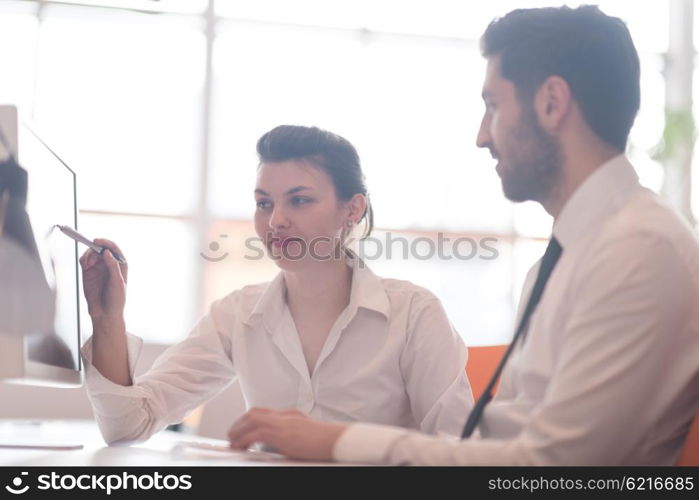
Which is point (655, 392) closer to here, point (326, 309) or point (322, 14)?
point (326, 309)

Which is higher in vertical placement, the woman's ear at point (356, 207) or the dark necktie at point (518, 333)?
the woman's ear at point (356, 207)

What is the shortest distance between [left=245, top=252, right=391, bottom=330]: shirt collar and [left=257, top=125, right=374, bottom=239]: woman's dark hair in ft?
0.94

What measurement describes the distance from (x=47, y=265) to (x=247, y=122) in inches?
192

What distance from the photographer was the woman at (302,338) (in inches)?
81.0

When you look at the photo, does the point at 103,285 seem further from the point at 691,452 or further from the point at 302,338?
the point at 691,452

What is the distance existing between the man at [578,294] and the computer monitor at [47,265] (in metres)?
0.36

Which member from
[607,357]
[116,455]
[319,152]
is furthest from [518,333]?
[319,152]

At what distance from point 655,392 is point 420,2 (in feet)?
19.0

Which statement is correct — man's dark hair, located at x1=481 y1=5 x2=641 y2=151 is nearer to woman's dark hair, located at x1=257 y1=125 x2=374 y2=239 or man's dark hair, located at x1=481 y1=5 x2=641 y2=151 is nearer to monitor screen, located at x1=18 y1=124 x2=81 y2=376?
monitor screen, located at x1=18 y1=124 x2=81 y2=376

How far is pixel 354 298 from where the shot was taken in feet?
7.88

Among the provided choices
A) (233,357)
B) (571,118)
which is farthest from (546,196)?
A: (233,357)

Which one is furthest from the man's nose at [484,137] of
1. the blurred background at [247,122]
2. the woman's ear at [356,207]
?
the blurred background at [247,122]

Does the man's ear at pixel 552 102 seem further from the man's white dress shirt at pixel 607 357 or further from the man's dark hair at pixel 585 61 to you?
the man's white dress shirt at pixel 607 357

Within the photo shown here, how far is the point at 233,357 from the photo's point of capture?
7.90ft
